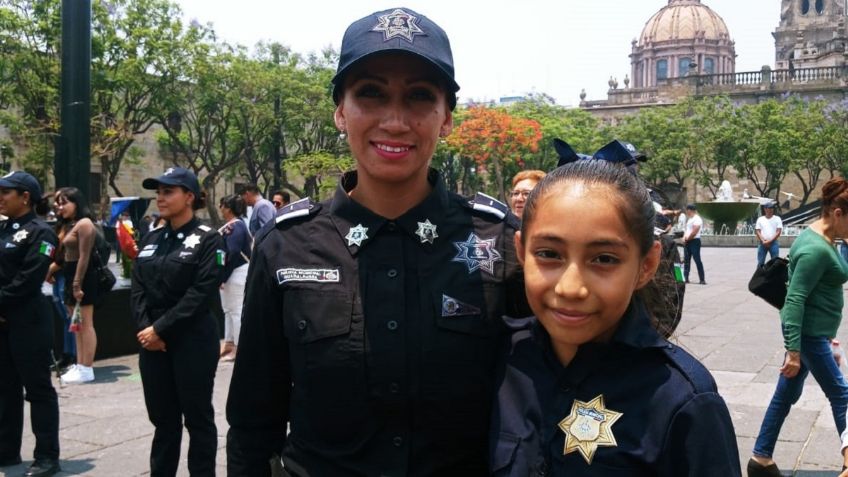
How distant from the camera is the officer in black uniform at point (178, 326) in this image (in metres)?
4.43

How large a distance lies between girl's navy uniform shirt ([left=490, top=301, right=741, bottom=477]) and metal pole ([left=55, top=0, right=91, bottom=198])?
655 cm

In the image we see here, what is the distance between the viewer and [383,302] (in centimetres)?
200

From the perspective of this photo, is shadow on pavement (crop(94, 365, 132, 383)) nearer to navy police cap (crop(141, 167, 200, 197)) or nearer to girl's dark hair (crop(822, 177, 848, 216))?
navy police cap (crop(141, 167, 200, 197))

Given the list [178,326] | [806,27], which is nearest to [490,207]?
[178,326]

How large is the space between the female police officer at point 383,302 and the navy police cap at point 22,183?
13.1ft

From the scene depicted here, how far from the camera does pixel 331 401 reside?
6.49 feet

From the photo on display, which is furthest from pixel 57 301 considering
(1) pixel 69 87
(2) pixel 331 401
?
(2) pixel 331 401

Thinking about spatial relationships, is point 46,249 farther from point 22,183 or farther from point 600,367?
point 600,367

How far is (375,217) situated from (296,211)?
0.24 meters

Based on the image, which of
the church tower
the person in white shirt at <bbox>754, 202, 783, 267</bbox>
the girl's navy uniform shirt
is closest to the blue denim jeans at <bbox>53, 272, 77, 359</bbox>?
the girl's navy uniform shirt

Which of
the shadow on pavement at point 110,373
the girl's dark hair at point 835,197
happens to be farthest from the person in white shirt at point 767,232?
the shadow on pavement at point 110,373

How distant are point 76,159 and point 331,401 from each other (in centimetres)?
635

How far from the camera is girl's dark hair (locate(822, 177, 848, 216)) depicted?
484cm

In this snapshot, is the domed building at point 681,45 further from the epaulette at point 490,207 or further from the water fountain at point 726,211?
the epaulette at point 490,207
